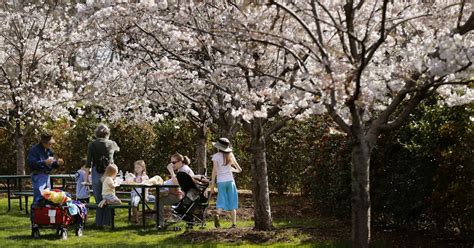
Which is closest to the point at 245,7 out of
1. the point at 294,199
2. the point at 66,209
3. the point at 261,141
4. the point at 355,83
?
the point at 355,83

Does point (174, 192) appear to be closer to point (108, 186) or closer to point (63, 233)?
point (108, 186)

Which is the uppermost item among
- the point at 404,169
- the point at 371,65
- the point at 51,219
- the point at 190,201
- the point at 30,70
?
the point at 30,70

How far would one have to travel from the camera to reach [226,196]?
34.5ft

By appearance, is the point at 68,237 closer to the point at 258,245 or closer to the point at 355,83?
the point at 258,245

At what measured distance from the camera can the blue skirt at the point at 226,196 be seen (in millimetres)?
10453

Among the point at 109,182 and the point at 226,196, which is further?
the point at 109,182

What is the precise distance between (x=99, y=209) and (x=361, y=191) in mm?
5694

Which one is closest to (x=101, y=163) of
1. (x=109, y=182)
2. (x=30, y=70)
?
(x=109, y=182)

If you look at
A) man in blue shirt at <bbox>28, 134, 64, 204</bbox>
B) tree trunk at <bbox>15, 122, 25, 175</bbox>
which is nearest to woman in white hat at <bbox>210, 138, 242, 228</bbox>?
man in blue shirt at <bbox>28, 134, 64, 204</bbox>

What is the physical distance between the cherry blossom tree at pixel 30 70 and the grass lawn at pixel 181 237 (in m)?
4.90

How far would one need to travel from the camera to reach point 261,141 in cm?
973

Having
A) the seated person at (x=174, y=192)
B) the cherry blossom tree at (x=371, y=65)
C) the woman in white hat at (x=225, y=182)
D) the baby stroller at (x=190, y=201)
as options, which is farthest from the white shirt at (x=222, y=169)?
the cherry blossom tree at (x=371, y=65)

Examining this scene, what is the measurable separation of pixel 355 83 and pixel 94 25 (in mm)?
4740

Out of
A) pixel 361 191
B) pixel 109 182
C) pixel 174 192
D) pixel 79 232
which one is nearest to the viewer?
pixel 361 191
